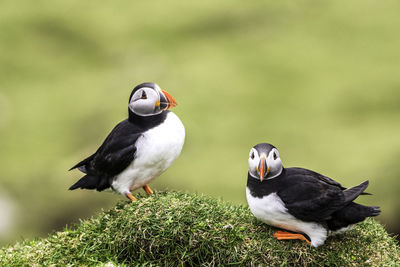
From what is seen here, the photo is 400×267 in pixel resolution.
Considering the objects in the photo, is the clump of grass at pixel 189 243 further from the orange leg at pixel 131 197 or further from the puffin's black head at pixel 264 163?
the puffin's black head at pixel 264 163

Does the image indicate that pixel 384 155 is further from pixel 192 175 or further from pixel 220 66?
pixel 220 66

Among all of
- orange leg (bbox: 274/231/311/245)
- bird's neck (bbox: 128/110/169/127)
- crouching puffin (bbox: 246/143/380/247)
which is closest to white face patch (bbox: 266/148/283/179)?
crouching puffin (bbox: 246/143/380/247)

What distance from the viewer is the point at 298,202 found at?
3467 mm

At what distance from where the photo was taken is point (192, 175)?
7.25 m

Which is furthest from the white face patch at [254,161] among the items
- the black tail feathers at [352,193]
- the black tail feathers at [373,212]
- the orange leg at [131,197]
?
the orange leg at [131,197]

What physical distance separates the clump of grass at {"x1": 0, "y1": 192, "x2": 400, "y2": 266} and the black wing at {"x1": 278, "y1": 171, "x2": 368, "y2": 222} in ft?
0.80

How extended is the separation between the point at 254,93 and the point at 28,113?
350cm

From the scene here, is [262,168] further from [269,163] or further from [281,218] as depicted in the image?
[281,218]

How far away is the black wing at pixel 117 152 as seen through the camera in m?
4.02

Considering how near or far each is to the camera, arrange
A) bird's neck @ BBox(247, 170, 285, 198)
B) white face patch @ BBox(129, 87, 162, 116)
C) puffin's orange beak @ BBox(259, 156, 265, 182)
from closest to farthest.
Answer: puffin's orange beak @ BBox(259, 156, 265, 182) → bird's neck @ BBox(247, 170, 285, 198) → white face patch @ BBox(129, 87, 162, 116)

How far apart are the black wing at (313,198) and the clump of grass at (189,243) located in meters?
0.24

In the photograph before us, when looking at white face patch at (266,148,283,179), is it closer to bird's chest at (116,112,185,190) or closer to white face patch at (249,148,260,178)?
white face patch at (249,148,260,178)

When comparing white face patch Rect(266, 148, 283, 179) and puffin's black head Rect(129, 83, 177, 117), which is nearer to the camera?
white face patch Rect(266, 148, 283, 179)

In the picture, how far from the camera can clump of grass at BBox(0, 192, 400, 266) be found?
3.48 m
